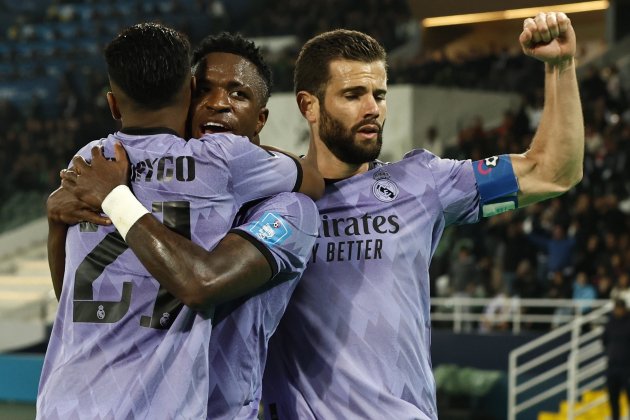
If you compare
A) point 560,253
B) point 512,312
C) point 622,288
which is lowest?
point 512,312

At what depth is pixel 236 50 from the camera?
10.2 feet

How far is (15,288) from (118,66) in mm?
15785

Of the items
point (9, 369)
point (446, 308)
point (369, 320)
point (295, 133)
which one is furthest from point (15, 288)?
point (369, 320)

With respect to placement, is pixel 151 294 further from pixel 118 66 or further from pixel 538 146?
pixel 538 146

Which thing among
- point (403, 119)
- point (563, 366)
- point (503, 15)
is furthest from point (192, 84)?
point (503, 15)

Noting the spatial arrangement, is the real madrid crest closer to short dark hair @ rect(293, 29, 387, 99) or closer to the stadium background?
short dark hair @ rect(293, 29, 387, 99)

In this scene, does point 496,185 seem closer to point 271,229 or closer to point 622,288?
point 271,229

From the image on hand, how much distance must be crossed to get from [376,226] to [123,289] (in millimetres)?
1025

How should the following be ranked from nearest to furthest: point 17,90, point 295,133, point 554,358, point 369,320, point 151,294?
point 151,294 < point 369,320 < point 554,358 < point 295,133 < point 17,90

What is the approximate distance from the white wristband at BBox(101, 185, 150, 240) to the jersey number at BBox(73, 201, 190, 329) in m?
0.06

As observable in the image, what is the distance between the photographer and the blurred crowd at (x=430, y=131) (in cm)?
1324

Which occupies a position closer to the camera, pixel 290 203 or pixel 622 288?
pixel 290 203

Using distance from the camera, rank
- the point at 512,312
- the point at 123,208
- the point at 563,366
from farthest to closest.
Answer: the point at 512,312 < the point at 563,366 < the point at 123,208

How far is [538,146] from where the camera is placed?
3258mm
